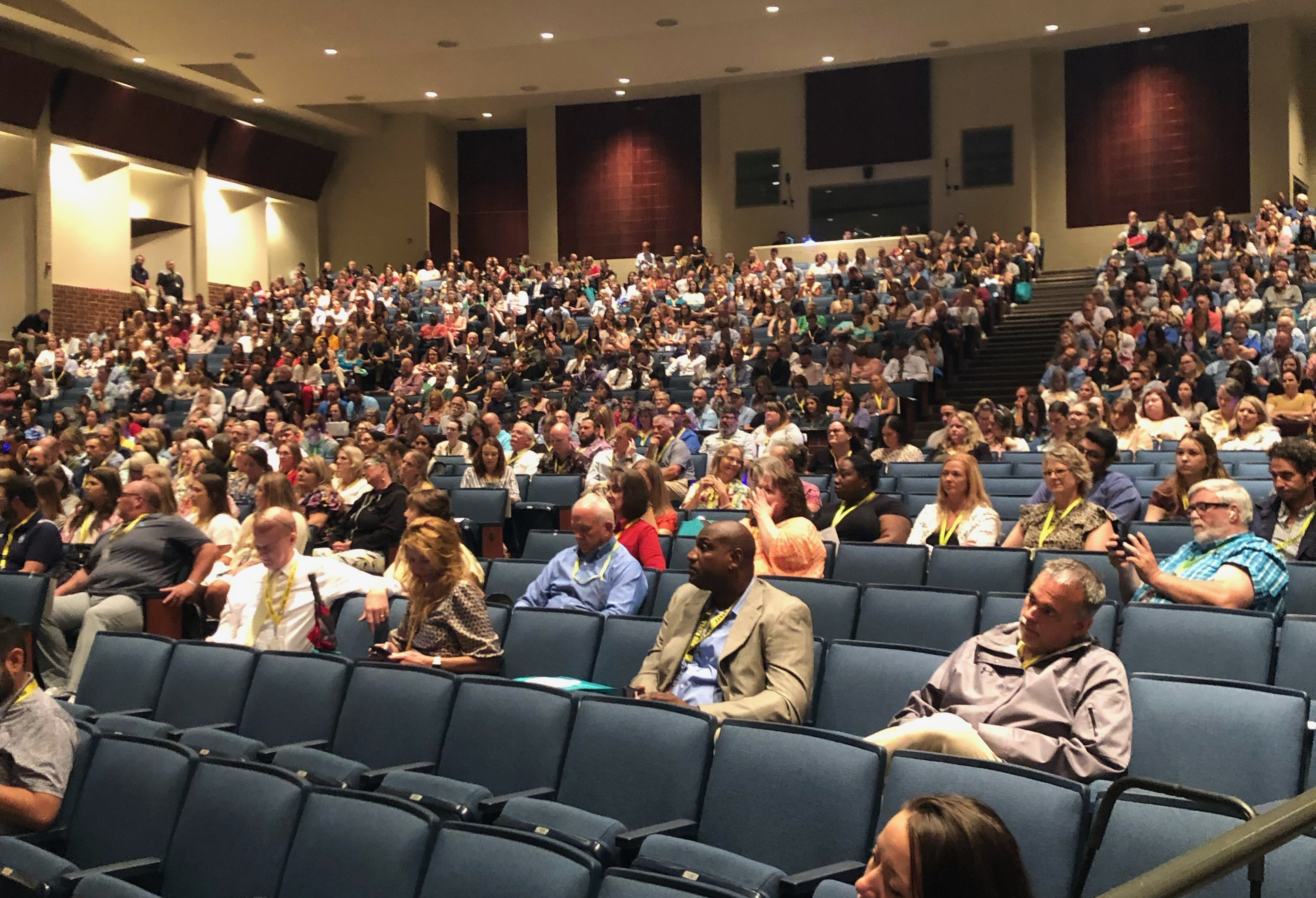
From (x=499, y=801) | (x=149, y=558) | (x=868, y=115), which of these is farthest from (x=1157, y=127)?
(x=499, y=801)

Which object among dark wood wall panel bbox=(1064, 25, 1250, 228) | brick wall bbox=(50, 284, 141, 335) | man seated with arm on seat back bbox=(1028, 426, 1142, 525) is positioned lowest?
man seated with arm on seat back bbox=(1028, 426, 1142, 525)

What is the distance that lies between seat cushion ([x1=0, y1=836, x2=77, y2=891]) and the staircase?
Answer: 8.63 metres

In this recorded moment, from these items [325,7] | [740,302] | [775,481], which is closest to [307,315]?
[325,7]

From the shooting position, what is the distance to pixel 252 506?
7305mm

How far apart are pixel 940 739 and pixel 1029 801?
0.40 m

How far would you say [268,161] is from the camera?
19.3 m

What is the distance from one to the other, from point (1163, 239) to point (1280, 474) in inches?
422

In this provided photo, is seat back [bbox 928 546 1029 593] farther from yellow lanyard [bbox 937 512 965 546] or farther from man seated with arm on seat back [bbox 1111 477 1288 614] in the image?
man seated with arm on seat back [bbox 1111 477 1288 614]

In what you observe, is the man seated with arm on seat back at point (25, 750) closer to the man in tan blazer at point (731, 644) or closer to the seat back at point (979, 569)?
the man in tan blazer at point (731, 644)

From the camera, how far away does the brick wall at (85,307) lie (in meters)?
16.1

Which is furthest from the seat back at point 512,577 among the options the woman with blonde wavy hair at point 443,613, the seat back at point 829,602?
the seat back at point 829,602

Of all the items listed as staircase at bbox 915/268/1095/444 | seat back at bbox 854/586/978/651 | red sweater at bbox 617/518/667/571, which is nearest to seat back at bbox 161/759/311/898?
seat back at bbox 854/586/978/651

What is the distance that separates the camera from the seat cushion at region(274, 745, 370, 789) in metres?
2.87

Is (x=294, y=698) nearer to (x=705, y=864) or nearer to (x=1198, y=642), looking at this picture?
(x=705, y=864)
